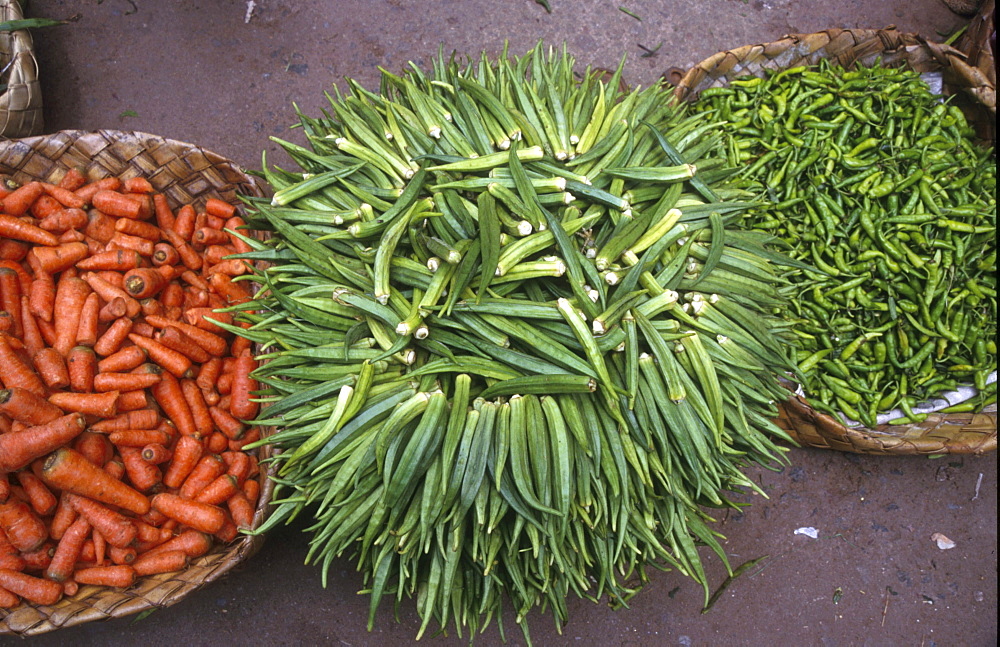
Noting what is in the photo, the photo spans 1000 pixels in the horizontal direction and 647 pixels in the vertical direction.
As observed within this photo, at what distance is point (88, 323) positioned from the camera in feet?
8.55

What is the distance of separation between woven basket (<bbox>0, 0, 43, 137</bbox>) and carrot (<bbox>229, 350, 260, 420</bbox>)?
1.62 meters

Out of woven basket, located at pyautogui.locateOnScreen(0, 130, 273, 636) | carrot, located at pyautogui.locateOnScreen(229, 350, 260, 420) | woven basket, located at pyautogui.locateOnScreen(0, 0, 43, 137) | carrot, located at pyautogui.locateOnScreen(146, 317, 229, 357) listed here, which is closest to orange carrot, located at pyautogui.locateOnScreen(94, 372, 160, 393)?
carrot, located at pyautogui.locateOnScreen(146, 317, 229, 357)

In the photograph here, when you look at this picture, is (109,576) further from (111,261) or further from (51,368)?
(111,261)

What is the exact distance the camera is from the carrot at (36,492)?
2.42 metres

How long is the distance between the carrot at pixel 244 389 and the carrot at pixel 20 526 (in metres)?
0.80

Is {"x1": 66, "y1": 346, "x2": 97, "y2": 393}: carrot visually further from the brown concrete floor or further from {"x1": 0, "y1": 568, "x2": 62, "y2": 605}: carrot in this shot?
the brown concrete floor

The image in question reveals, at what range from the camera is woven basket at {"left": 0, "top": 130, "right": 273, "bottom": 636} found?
2295 mm

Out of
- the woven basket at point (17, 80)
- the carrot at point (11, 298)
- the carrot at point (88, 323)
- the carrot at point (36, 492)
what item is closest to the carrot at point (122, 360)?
the carrot at point (88, 323)

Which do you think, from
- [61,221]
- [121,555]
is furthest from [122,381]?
[61,221]

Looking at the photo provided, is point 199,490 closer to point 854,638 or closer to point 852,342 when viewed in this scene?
point 852,342

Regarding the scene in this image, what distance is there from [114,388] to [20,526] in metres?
0.58

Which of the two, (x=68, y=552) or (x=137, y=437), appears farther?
(x=137, y=437)

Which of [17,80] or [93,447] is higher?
[17,80]

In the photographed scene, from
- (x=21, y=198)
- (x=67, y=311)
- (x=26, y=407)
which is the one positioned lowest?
(x=26, y=407)
